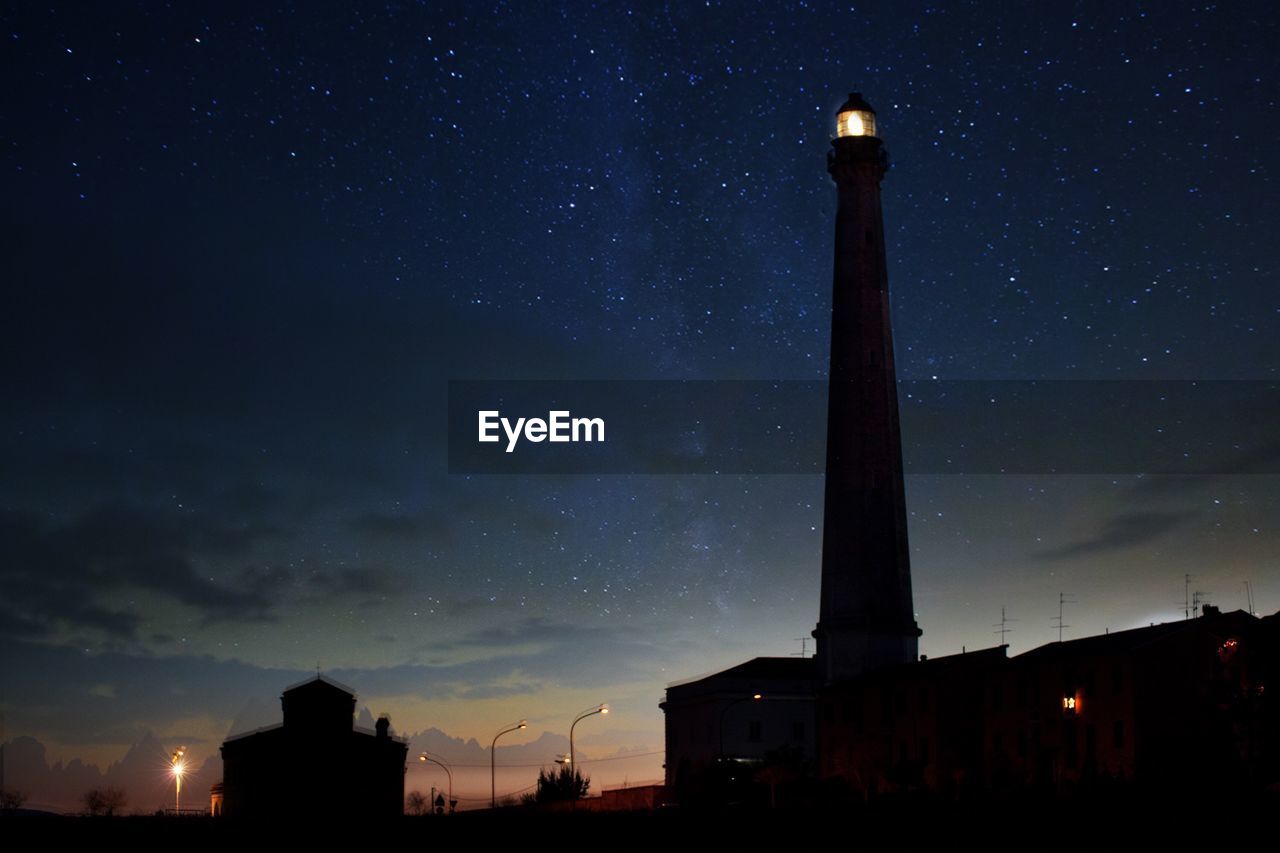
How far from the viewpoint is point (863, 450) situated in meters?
75.0

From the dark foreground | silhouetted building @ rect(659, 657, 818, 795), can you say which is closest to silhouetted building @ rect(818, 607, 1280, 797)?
the dark foreground

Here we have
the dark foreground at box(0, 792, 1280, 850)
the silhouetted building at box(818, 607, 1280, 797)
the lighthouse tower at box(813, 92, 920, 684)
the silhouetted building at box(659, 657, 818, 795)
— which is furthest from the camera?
the silhouetted building at box(659, 657, 818, 795)

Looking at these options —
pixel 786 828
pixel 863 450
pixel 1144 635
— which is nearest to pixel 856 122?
pixel 863 450

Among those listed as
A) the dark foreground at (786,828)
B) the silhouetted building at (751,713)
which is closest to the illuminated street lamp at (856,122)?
the silhouetted building at (751,713)

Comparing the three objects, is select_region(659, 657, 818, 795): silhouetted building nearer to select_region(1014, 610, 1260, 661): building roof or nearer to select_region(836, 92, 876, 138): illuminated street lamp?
select_region(1014, 610, 1260, 661): building roof

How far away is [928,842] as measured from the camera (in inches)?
1371

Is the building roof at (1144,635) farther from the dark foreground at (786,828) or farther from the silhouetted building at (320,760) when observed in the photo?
the silhouetted building at (320,760)

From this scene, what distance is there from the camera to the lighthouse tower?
7519 centimetres

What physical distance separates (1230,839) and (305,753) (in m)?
53.2

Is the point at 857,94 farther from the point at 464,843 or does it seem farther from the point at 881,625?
the point at 464,843

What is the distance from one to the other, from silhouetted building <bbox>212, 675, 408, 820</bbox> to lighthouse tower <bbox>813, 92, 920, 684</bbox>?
956 inches

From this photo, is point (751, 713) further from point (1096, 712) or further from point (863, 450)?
point (1096, 712)

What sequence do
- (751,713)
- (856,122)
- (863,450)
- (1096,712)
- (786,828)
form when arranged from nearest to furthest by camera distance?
(786,828), (1096,712), (863,450), (856,122), (751,713)

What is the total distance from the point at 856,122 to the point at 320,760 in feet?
145
